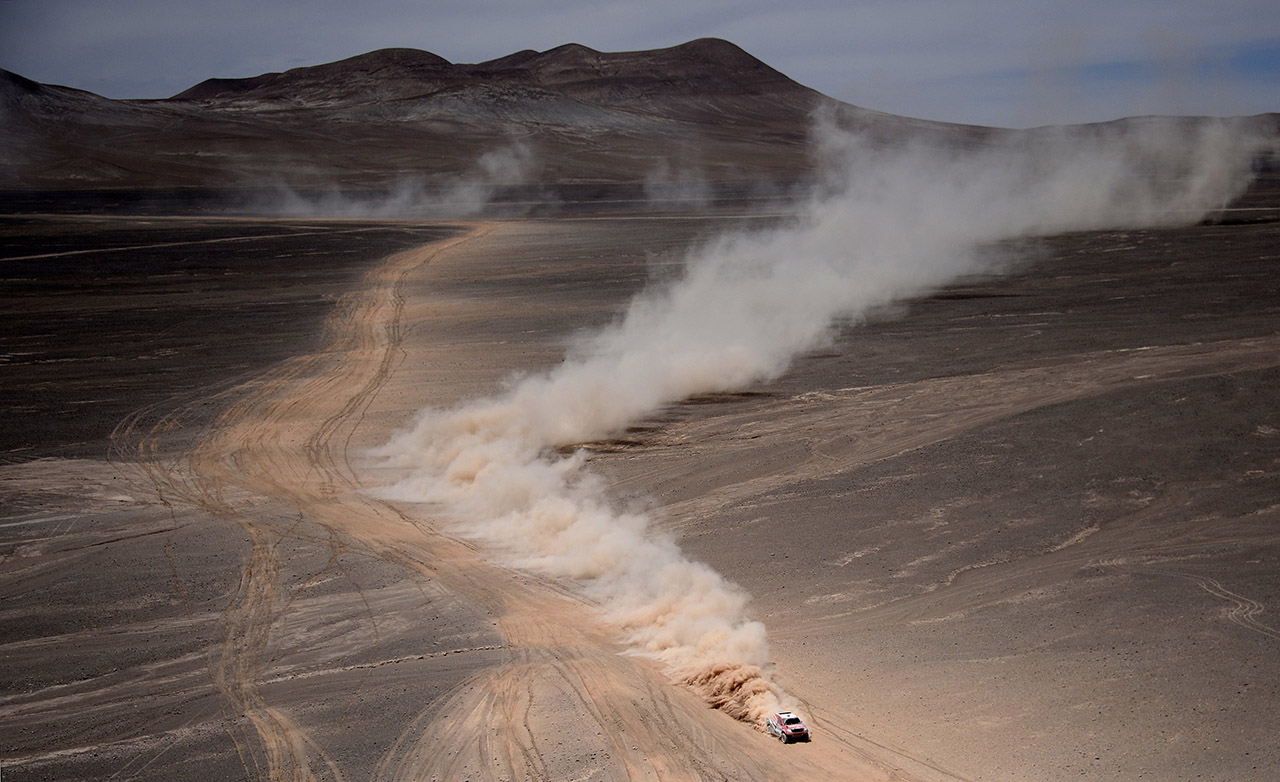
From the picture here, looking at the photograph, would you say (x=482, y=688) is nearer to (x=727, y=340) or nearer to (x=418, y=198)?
(x=727, y=340)

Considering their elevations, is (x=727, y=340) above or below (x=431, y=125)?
below

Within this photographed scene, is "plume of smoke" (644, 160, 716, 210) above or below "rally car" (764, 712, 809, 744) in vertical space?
above

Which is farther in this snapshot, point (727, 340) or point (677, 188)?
point (677, 188)

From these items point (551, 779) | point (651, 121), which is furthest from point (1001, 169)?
point (651, 121)

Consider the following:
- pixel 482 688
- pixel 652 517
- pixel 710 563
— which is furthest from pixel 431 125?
pixel 482 688

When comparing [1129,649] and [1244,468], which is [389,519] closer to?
[1129,649]

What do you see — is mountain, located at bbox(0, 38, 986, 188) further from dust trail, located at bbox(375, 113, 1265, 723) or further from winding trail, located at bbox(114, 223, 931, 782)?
winding trail, located at bbox(114, 223, 931, 782)

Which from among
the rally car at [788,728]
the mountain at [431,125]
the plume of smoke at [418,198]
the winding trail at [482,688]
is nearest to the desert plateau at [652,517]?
the winding trail at [482,688]

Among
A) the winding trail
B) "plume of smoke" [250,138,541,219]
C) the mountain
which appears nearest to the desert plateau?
the winding trail
